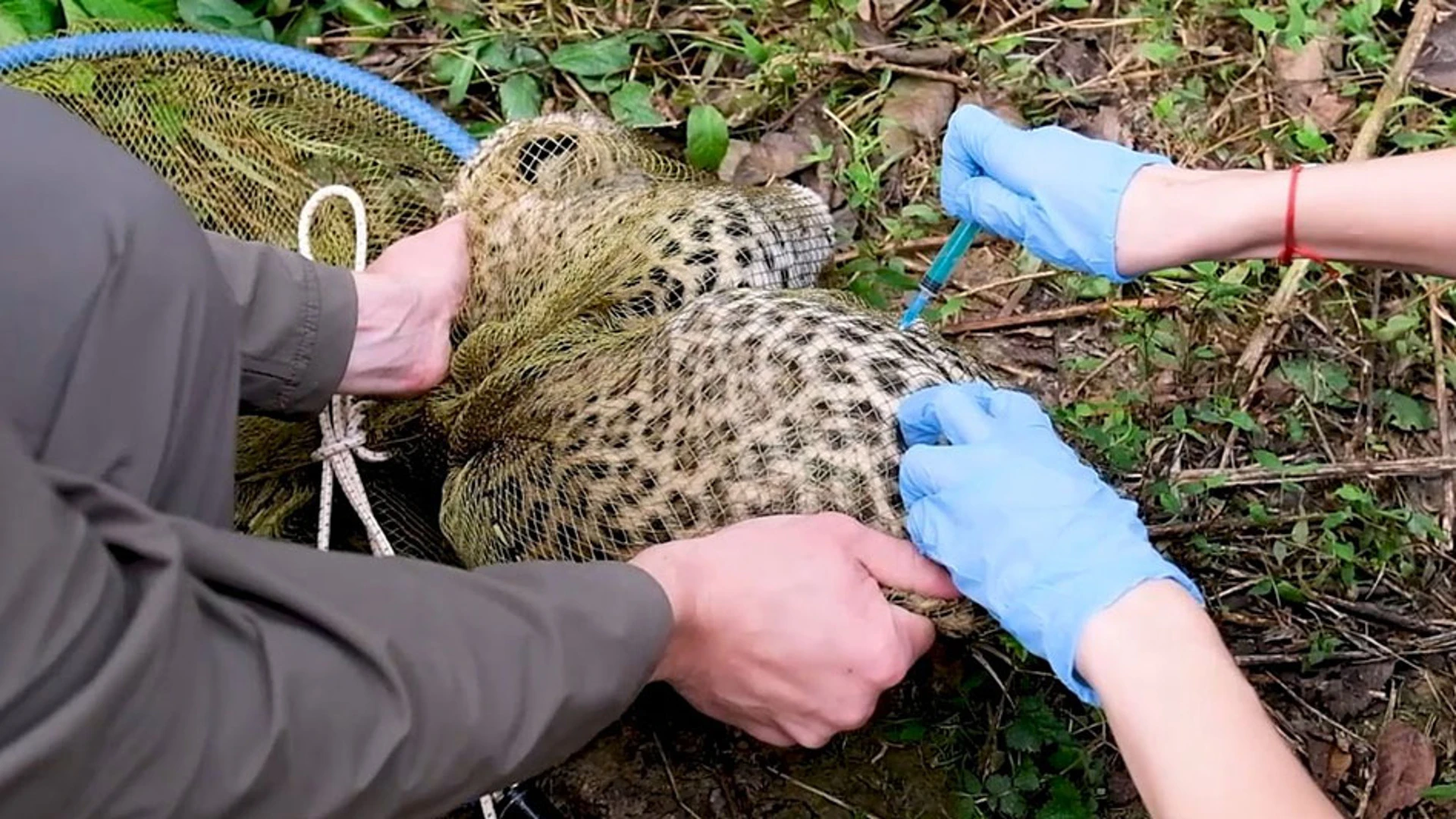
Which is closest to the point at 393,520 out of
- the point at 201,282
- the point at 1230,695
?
the point at 201,282

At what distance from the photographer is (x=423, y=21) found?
8.21 ft

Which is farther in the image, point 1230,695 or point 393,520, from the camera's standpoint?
point 393,520

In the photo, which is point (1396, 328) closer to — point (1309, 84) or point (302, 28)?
point (1309, 84)

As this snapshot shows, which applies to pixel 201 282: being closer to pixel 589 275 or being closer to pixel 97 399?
pixel 97 399

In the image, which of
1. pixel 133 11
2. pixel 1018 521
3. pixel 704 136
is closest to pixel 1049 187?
pixel 1018 521

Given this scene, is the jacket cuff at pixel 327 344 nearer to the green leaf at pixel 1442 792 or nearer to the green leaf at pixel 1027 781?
the green leaf at pixel 1027 781

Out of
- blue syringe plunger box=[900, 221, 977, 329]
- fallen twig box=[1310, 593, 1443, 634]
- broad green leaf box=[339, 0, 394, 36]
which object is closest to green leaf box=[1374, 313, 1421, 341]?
fallen twig box=[1310, 593, 1443, 634]

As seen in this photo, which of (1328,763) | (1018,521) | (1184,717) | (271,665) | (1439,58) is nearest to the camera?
(271,665)

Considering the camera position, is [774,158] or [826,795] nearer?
[826,795]

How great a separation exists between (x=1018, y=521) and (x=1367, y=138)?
1.21m

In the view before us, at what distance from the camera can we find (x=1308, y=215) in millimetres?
1532

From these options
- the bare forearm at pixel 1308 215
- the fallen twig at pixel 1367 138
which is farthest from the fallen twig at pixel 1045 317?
the bare forearm at pixel 1308 215

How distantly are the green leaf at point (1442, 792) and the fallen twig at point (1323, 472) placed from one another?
0.41 meters

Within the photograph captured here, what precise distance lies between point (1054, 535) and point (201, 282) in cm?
80
